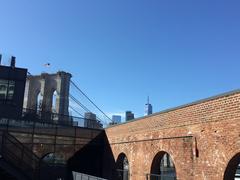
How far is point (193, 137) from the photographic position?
15227 mm

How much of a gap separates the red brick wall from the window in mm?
18345

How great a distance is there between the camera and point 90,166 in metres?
27.5

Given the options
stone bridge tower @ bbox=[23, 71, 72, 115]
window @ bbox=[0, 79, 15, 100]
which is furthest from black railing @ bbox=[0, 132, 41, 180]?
stone bridge tower @ bbox=[23, 71, 72, 115]

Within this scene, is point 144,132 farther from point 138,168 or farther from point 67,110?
point 67,110

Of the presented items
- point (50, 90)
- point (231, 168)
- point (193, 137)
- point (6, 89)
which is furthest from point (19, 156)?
point (50, 90)

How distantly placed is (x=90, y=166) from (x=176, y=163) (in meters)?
12.6

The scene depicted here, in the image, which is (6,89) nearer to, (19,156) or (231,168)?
(19,156)

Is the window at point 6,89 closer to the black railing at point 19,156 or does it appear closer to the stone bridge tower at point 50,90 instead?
the black railing at point 19,156

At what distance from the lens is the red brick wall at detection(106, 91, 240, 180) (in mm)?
13125

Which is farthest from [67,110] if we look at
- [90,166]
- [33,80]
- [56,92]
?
[90,166]

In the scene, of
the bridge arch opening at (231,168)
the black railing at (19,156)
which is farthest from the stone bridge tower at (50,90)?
the bridge arch opening at (231,168)

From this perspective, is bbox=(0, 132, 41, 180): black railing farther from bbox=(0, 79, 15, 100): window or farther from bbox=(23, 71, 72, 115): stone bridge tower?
bbox=(23, 71, 72, 115): stone bridge tower

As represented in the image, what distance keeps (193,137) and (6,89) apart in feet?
81.7

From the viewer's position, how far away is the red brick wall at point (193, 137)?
43.1 feet
